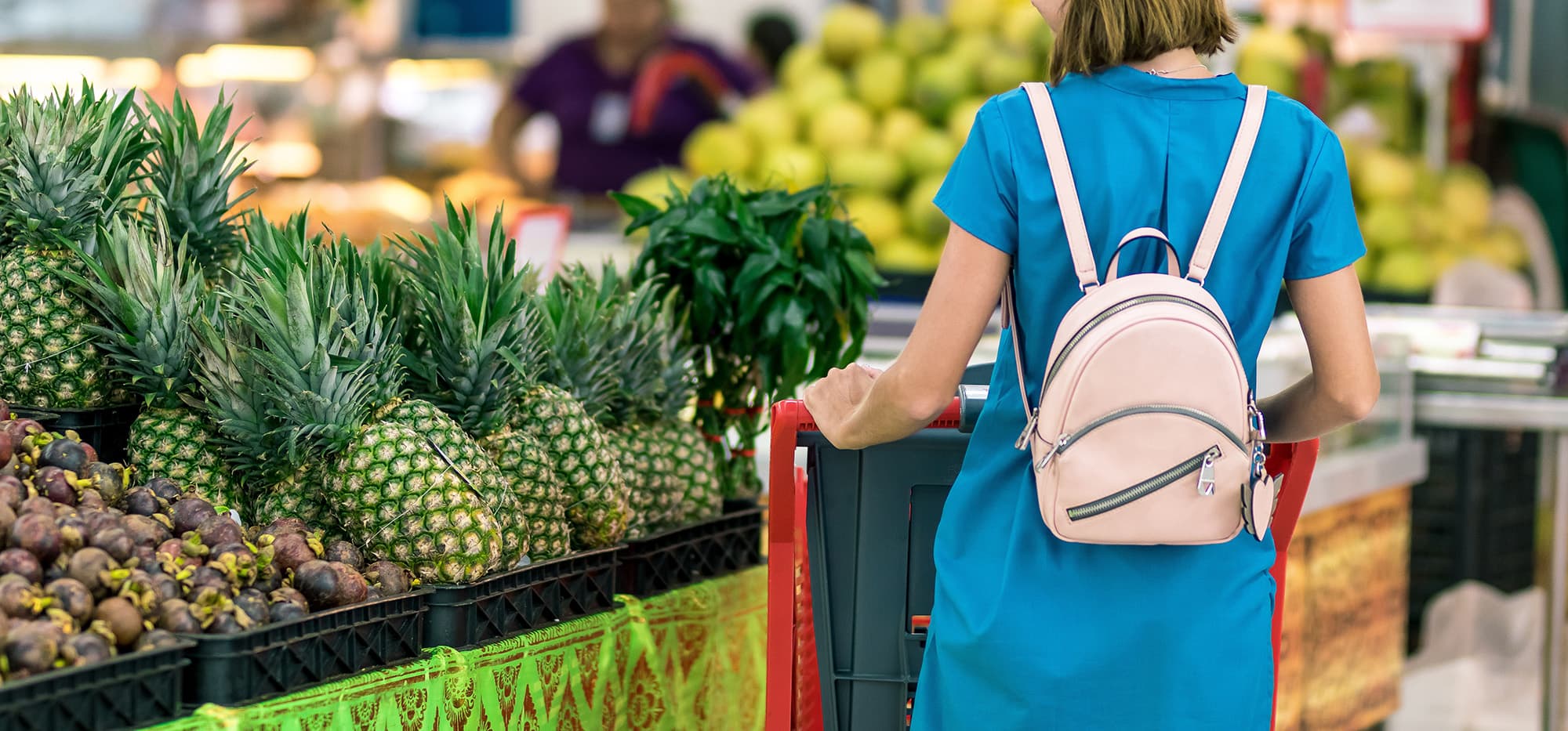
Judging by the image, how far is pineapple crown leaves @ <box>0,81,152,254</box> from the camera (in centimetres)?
258

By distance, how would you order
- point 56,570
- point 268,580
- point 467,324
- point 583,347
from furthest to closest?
point 583,347, point 467,324, point 268,580, point 56,570

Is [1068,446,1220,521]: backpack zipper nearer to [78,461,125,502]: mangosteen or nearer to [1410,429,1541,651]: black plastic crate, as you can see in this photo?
[78,461,125,502]: mangosteen

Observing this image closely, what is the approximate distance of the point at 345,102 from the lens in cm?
870

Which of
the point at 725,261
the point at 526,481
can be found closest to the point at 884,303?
the point at 725,261

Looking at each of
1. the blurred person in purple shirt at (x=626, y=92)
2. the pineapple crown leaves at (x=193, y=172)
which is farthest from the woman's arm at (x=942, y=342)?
the blurred person in purple shirt at (x=626, y=92)


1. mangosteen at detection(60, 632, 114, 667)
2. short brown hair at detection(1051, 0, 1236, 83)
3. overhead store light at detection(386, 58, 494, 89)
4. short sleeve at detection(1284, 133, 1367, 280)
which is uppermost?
overhead store light at detection(386, 58, 494, 89)

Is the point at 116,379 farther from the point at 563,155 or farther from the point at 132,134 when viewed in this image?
the point at 563,155

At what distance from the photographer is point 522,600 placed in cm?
253

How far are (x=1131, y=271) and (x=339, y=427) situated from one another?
1.24 metres

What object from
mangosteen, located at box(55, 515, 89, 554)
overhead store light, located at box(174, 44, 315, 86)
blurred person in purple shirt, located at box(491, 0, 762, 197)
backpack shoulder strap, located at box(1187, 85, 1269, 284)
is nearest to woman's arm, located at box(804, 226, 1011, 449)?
backpack shoulder strap, located at box(1187, 85, 1269, 284)

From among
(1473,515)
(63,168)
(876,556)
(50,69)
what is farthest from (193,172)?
(50,69)

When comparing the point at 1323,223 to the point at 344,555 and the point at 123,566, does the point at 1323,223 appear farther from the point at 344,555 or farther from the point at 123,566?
the point at 123,566

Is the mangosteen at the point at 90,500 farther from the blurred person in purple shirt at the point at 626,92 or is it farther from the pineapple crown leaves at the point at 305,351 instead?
the blurred person in purple shirt at the point at 626,92

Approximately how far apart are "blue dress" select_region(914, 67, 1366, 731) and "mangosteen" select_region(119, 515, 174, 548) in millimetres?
1138
